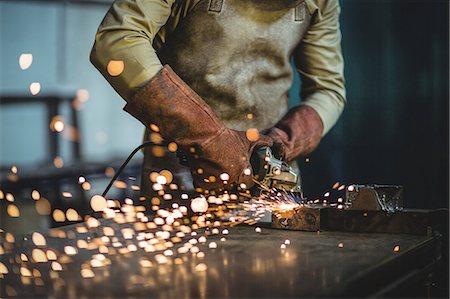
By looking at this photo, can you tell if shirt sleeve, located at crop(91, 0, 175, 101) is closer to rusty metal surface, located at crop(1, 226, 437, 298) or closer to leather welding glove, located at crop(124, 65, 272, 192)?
leather welding glove, located at crop(124, 65, 272, 192)

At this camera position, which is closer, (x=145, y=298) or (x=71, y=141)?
(x=145, y=298)

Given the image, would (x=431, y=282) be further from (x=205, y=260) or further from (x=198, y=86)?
(x=198, y=86)

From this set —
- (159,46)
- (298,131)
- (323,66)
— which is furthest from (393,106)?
(159,46)

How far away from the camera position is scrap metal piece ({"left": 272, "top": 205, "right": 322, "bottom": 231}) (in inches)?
86.4

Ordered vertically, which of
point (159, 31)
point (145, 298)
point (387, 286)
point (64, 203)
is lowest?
point (64, 203)

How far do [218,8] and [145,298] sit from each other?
4.01ft

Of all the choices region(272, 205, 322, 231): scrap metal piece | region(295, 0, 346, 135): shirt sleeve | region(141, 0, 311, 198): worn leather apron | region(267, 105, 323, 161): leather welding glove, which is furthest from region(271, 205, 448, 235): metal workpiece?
region(295, 0, 346, 135): shirt sleeve

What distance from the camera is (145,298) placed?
148cm

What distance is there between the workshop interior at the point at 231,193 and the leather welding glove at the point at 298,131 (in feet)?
0.48

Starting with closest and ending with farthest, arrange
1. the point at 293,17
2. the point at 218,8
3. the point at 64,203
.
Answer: the point at 218,8, the point at 293,17, the point at 64,203

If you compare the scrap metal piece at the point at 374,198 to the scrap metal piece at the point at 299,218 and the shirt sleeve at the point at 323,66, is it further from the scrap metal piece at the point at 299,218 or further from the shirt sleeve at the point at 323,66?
the shirt sleeve at the point at 323,66

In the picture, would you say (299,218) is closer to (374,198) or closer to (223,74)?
(374,198)

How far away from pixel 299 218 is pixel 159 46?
2.45 feet

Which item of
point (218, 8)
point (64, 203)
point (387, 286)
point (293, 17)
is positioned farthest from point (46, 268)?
point (64, 203)
